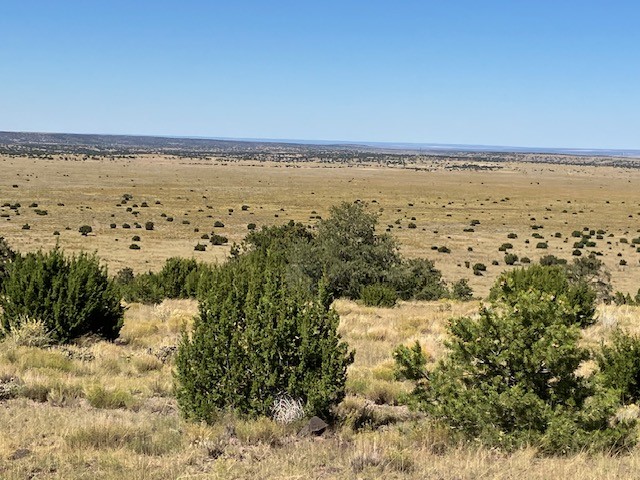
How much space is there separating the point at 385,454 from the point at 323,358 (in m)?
1.56

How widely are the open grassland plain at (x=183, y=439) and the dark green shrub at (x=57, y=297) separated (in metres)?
1.51

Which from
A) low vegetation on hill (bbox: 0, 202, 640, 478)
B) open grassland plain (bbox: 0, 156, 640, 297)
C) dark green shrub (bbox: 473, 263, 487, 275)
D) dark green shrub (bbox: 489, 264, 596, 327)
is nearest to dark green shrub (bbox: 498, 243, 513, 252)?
open grassland plain (bbox: 0, 156, 640, 297)

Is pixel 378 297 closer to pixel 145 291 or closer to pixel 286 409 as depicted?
pixel 145 291

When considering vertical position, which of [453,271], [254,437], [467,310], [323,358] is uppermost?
[323,358]

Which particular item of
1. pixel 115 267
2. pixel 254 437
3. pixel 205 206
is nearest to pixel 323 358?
pixel 254 437

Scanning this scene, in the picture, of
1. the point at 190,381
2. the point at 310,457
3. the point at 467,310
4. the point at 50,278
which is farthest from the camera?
the point at 467,310

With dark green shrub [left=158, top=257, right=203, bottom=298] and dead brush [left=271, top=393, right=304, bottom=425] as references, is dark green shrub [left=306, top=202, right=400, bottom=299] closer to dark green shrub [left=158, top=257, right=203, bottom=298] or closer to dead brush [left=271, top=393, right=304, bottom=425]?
dark green shrub [left=158, top=257, right=203, bottom=298]

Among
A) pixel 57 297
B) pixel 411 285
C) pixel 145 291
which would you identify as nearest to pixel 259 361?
pixel 57 297

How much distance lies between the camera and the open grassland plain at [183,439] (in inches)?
210

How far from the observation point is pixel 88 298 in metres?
11.9

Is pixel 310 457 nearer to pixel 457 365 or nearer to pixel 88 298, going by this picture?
pixel 457 365

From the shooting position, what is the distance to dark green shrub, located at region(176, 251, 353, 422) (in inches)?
273

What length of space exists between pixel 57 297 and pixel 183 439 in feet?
21.1

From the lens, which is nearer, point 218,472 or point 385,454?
point 218,472
